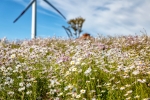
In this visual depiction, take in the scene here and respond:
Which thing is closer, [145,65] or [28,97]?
[28,97]

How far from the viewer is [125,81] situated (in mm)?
5855

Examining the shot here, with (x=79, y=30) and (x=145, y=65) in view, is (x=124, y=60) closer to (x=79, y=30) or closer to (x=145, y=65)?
(x=145, y=65)

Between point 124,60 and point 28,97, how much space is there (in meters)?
2.59

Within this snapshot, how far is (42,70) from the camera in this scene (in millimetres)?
7113

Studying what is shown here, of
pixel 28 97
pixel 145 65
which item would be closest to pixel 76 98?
pixel 28 97

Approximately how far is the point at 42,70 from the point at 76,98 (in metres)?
2.00

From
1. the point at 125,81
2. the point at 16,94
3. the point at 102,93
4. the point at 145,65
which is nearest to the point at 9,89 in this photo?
the point at 16,94

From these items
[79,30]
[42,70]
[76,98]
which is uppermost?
[79,30]

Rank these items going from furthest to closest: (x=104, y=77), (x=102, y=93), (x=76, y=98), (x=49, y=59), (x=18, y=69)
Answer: (x=49, y=59) → (x=18, y=69) → (x=104, y=77) → (x=102, y=93) → (x=76, y=98)

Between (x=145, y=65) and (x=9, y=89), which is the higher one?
(x=145, y=65)

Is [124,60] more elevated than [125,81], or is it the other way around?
[124,60]

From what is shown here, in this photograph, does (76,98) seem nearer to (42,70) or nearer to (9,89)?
(9,89)

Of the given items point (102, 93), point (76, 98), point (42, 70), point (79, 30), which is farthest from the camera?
point (79, 30)

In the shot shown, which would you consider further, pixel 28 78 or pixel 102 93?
pixel 28 78
